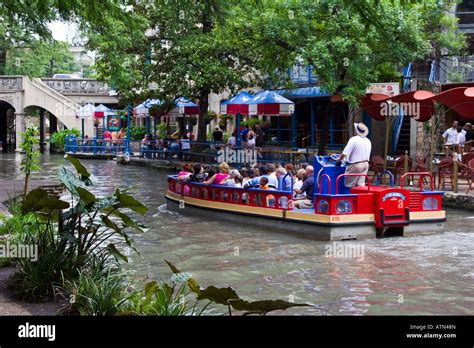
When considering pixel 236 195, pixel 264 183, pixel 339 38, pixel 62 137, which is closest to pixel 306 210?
pixel 264 183

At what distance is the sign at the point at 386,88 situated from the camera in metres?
25.0

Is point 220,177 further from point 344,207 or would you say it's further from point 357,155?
point 344,207

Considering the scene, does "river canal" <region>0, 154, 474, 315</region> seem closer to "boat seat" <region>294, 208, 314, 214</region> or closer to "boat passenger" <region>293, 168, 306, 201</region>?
"boat seat" <region>294, 208, 314, 214</region>

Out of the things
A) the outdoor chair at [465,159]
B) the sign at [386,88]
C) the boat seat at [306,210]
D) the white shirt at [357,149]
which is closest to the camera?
the boat seat at [306,210]

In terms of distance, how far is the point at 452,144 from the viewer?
2400 cm

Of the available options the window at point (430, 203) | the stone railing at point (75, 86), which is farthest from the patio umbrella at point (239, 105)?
the stone railing at point (75, 86)

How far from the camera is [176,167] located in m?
36.3

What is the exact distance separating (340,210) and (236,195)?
3.41 metres

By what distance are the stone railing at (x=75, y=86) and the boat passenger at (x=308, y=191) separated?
4011 cm

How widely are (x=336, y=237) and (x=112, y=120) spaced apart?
159ft

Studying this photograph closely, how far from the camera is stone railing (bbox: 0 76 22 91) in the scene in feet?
166

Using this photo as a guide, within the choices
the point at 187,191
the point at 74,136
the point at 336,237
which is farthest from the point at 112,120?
the point at 336,237

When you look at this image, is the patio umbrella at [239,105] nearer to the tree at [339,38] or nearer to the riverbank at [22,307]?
the tree at [339,38]

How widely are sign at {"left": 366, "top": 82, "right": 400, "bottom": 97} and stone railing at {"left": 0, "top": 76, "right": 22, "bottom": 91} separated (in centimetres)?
3131
